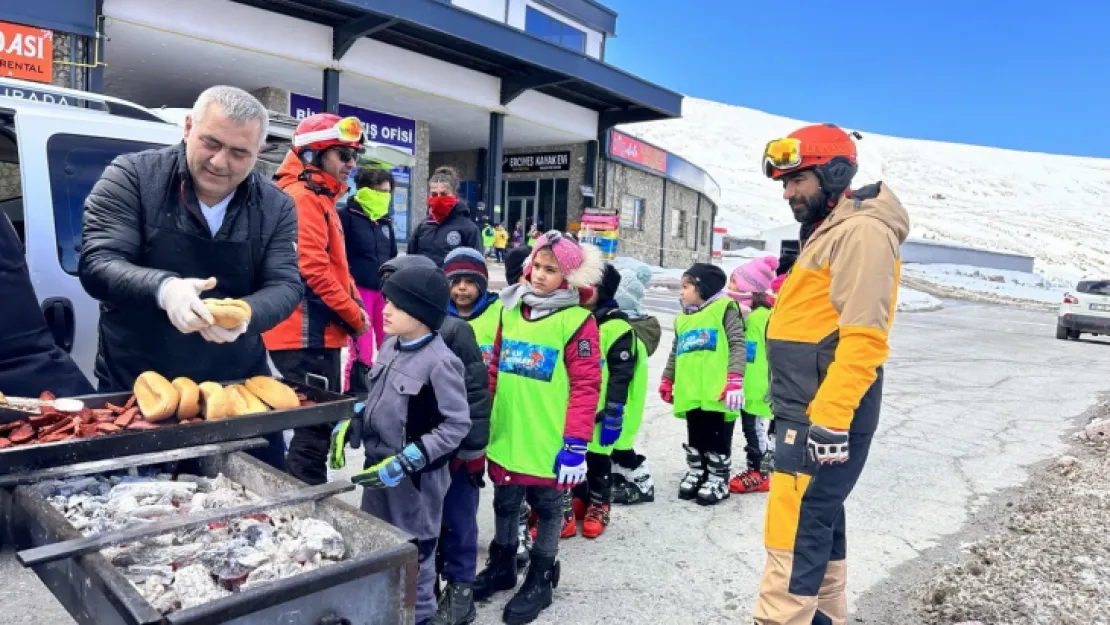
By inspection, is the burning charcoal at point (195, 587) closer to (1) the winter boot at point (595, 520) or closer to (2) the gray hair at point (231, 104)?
(2) the gray hair at point (231, 104)

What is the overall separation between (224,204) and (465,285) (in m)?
1.38

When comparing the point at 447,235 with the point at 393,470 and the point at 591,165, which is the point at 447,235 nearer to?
the point at 393,470

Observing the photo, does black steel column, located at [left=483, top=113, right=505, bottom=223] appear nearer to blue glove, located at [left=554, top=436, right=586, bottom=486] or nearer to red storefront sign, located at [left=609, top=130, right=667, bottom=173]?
red storefront sign, located at [left=609, top=130, right=667, bottom=173]

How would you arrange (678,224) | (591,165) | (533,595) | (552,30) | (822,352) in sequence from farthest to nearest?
(678,224) < (552,30) < (591,165) < (533,595) < (822,352)

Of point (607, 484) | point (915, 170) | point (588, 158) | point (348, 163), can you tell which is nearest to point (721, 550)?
point (607, 484)

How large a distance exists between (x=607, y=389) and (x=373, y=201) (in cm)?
187

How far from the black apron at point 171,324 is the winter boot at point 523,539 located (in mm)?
1701

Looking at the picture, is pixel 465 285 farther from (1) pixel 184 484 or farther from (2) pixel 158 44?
(2) pixel 158 44

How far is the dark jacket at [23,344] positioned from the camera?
9.09 ft

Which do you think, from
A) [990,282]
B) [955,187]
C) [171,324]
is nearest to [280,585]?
[171,324]

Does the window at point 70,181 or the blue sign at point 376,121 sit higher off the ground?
the blue sign at point 376,121

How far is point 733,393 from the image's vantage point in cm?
448

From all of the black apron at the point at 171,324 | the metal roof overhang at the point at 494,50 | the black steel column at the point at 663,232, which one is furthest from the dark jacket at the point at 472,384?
the black steel column at the point at 663,232

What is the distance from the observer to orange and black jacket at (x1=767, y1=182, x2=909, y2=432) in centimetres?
246
